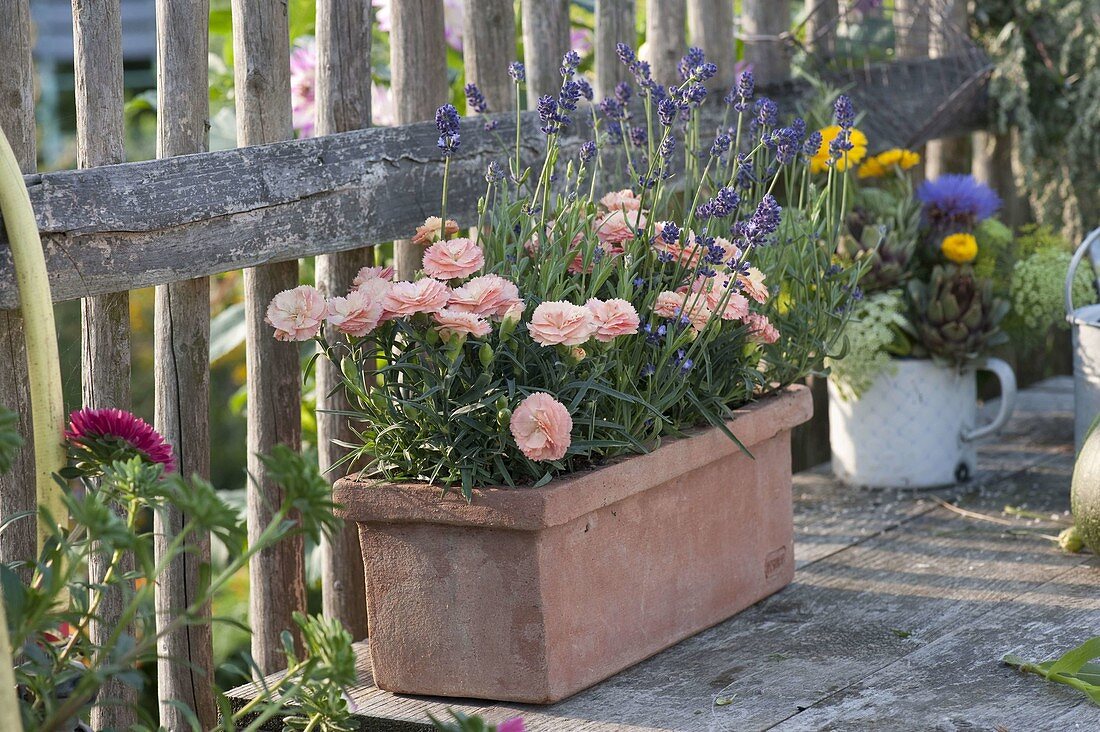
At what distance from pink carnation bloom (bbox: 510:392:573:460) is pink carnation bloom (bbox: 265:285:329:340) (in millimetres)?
284

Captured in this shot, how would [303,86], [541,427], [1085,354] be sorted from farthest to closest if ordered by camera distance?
[303,86]
[1085,354]
[541,427]

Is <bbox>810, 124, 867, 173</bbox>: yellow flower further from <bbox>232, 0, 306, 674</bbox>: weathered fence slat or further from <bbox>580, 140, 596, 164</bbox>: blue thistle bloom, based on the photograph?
<bbox>232, 0, 306, 674</bbox>: weathered fence slat

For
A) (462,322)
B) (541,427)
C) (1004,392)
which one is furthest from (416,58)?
(1004,392)

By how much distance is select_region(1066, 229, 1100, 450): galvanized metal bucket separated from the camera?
8.37 ft

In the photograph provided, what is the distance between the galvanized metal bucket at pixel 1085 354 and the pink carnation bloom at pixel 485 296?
1362 millimetres

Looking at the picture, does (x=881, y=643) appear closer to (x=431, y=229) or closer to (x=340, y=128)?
(x=431, y=229)

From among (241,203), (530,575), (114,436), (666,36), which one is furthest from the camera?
(666,36)

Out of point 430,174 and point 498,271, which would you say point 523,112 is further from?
point 498,271

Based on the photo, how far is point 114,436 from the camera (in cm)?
143

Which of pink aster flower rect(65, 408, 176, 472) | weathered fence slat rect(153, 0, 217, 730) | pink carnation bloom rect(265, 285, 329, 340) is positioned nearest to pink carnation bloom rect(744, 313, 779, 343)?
pink carnation bloom rect(265, 285, 329, 340)

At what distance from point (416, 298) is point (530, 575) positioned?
15.1 inches

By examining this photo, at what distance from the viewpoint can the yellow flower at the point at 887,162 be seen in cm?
290

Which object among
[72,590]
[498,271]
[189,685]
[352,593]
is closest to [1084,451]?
[498,271]

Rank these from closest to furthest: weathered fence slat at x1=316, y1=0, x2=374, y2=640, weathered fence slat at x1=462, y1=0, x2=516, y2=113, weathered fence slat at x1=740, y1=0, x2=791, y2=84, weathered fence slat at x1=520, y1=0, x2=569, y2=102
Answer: weathered fence slat at x1=316, y1=0, x2=374, y2=640 → weathered fence slat at x1=462, y1=0, x2=516, y2=113 → weathered fence slat at x1=520, y1=0, x2=569, y2=102 → weathered fence slat at x1=740, y1=0, x2=791, y2=84
